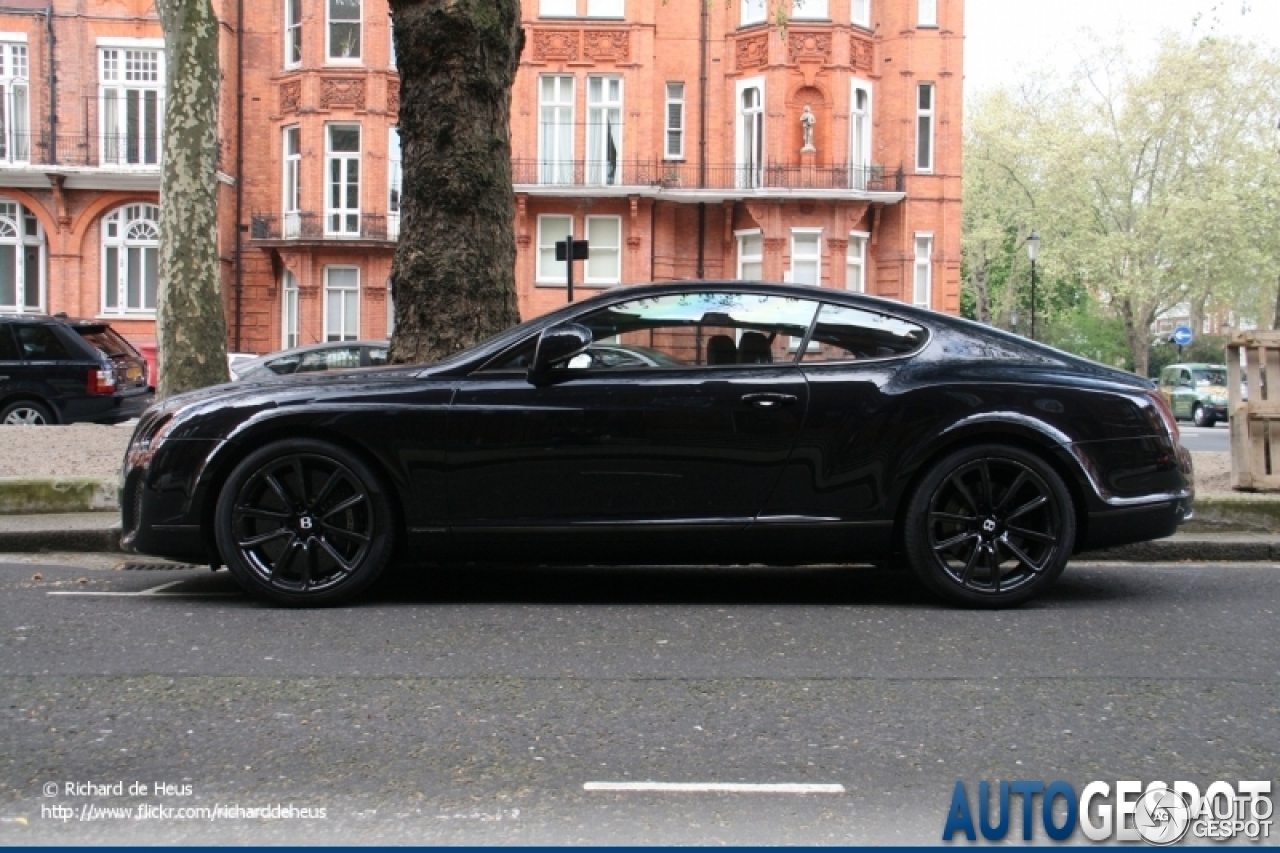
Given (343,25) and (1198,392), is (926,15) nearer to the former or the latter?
(1198,392)

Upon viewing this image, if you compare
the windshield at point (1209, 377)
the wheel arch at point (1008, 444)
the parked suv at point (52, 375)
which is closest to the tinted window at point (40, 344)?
the parked suv at point (52, 375)

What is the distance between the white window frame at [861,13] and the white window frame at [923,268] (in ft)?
18.6

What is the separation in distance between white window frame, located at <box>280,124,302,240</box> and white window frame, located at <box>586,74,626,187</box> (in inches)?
295

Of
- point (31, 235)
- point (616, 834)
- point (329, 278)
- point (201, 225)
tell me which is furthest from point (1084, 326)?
point (616, 834)

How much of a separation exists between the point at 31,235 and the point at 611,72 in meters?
15.4

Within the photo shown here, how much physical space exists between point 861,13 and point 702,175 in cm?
593

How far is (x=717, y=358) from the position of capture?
612 cm

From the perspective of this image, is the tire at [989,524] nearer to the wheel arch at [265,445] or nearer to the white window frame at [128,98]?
the wheel arch at [265,445]

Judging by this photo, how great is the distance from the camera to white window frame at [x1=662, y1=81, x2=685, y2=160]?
34.2 metres

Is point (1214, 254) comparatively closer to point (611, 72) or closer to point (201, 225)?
point (611, 72)

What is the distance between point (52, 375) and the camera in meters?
17.2

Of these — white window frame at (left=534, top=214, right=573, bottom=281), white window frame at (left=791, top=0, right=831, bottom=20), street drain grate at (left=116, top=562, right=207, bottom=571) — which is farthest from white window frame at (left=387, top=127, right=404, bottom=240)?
street drain grate at (left=116, top=562, right=207, bottom=571)

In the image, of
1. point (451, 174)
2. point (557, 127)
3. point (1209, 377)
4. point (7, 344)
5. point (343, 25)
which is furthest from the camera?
point (1209, 377)

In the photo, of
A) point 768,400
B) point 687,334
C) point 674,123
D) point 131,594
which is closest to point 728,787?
point 768,400
